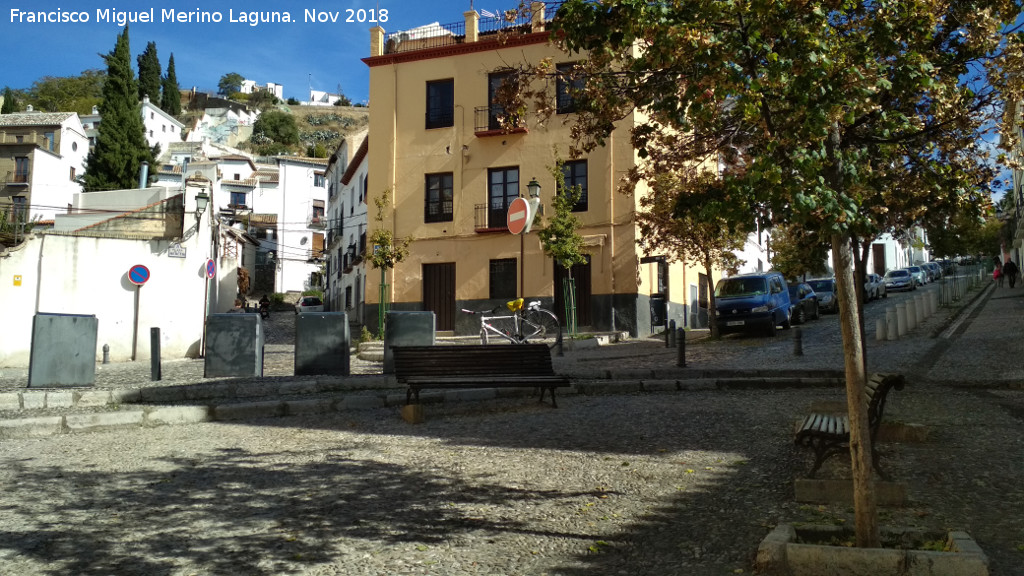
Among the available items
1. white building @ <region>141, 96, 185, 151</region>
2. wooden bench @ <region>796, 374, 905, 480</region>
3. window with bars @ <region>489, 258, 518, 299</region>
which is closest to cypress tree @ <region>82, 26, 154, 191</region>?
window with bars @ <region>489, 258, 518, 299</region>

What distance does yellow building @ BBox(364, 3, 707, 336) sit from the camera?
968 inches

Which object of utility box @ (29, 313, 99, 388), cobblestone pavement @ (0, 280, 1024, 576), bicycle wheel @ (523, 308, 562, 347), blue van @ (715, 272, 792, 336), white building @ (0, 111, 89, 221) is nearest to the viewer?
cobblestone pavement @ (0, 280, 1024, 576)

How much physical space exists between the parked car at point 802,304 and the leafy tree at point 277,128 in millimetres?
97099

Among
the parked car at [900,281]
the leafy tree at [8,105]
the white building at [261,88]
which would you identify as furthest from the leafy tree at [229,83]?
the parked car at [900,281]

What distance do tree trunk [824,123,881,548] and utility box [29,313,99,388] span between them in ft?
38.0

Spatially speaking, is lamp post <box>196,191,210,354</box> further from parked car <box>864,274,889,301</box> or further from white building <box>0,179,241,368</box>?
parked car <box>864,274,889,301</box>

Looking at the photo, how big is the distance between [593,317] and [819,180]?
2097 centimetres

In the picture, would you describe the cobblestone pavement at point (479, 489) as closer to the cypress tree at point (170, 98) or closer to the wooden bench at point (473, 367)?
the wooden bench at point (473, 367)

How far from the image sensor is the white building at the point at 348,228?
37.2 metres

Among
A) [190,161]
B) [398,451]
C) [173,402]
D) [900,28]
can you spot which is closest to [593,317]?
[173,402]

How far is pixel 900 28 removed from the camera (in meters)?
4.95

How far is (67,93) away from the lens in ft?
326

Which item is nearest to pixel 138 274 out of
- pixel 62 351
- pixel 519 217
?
pixel 62 351

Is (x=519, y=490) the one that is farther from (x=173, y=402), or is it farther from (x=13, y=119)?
(x=13, y=119)
